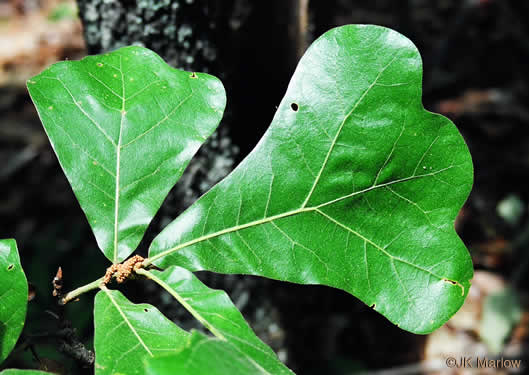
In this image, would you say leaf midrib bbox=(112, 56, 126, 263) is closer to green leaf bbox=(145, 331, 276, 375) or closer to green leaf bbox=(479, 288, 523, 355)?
green leaf bbox=(145, 331, 276, 375)

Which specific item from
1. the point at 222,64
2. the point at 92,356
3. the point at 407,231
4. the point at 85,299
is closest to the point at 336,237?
the point at 407,231

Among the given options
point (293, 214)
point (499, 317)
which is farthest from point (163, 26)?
point (499, 317)

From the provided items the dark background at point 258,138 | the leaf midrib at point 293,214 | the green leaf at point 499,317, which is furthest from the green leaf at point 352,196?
the green leaf at point 499,317

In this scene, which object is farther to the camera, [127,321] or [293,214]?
[293,214]

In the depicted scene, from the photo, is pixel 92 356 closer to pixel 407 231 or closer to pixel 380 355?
pixel 407 231

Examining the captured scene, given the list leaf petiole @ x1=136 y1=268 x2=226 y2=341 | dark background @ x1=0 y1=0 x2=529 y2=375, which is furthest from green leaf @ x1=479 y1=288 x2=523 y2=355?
leaf petiole @ x1=136 y1=268 x2=226 y2=341

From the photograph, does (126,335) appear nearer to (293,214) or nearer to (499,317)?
(293,214)

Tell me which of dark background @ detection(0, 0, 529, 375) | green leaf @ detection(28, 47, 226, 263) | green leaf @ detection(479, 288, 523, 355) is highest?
green leaf @ detection(28, 47, 226, 263)
